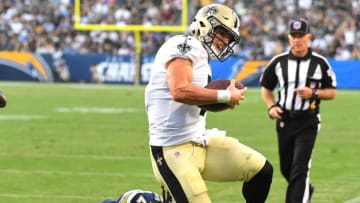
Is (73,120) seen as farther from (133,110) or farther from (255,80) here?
(255,80)

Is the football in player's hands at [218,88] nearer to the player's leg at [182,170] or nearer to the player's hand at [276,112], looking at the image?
the player's leg at [182,170]

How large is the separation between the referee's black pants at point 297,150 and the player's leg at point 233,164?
1.74 m

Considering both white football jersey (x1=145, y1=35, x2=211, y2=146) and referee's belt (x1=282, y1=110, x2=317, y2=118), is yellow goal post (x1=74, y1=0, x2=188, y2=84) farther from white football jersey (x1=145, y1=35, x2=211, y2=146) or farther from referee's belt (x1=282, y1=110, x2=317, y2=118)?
white football jersey (x1=145, y1=35, x2=211, y2=146)

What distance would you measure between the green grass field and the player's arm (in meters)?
3.52

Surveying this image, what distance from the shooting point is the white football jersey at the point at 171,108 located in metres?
6.08

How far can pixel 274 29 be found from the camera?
1178 inches

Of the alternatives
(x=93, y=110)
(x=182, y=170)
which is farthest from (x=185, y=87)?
(x=93, y=110)

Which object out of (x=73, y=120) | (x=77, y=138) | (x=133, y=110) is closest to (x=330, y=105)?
(x=133, y=110)

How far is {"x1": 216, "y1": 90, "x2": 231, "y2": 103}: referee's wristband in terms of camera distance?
5.93 metres

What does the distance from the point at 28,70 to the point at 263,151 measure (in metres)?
17.6

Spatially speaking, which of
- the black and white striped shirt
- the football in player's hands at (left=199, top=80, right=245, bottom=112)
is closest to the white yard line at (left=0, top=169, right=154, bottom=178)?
the black and white striped shirt

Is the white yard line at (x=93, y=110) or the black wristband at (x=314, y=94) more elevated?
the black wristband at (x=314, y=94)

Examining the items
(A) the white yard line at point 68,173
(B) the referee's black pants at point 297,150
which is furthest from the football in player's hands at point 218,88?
(A) the white yard line at point 68,173

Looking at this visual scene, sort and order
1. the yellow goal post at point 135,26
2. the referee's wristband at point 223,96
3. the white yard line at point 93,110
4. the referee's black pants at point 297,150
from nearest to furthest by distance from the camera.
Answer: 1. the referee's wristband at point 223,96
2. the referee's black pants at point 297,150
3. the white yard line at point 93,110
4. the yellow goal post at point 135,26
